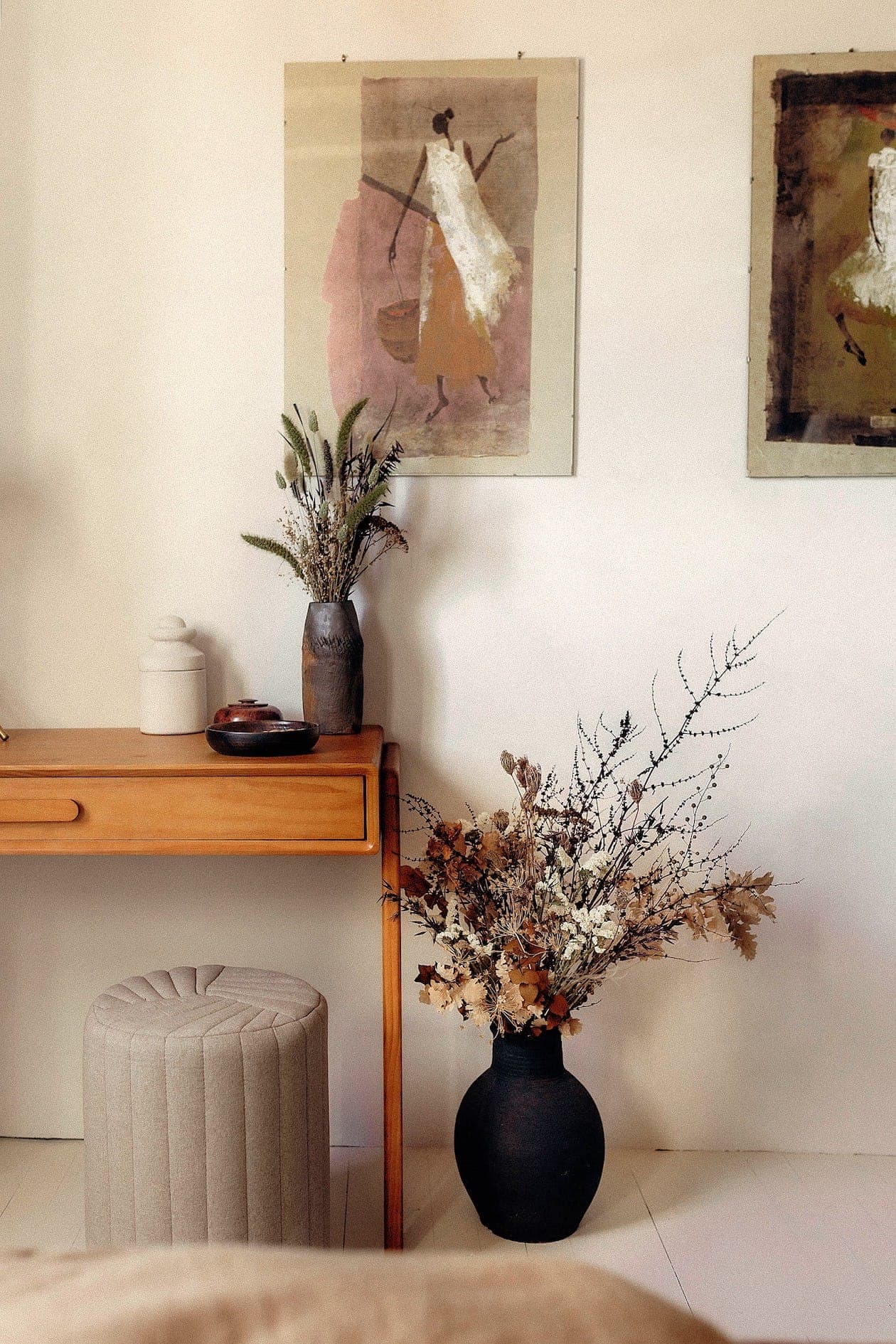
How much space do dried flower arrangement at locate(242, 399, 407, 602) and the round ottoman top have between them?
71cm

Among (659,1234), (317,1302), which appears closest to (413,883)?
(659,1234)

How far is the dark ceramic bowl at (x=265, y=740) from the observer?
1930 mm

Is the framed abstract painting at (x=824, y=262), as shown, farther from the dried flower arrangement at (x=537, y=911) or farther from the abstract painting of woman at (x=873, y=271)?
the dried flower arrangement at (x=537, y=911)

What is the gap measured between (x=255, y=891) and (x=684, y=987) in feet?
3.03

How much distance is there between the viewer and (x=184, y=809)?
1.89 metres

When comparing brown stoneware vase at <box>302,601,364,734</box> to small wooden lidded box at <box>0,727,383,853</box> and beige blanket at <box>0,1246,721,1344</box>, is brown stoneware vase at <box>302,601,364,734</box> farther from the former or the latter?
beige blanket at <box>0,1246,721,1344</box>

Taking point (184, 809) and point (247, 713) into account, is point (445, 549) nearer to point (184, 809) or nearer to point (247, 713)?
point (247, 713)

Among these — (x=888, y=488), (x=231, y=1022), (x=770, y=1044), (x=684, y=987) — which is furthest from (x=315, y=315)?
(x=770, y=1044)

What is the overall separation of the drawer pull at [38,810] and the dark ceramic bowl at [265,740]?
26 cm

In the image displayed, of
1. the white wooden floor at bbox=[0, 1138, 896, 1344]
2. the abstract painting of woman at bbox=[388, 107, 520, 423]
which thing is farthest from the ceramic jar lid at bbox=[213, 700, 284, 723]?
the white wooden floor at bbox=[0, 1138, 896, 1344]

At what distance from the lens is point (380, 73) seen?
2256 millimetres

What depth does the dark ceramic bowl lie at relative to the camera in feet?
6.33

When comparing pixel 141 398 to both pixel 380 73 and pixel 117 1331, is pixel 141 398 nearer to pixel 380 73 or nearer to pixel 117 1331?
pixel 380 73

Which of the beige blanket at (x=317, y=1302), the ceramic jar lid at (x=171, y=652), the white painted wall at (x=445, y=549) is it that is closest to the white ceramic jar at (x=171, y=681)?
the ceramic jar lid at (x=171, y=652)
